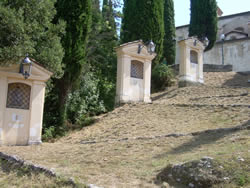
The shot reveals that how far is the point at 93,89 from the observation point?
46.2ft

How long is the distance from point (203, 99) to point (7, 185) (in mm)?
8802

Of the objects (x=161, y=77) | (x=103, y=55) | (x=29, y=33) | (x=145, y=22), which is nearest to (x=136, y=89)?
(x=161, y=77)

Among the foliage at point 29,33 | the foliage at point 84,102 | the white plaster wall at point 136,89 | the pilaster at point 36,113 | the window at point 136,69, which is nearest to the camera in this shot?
the foliage at point 29,33

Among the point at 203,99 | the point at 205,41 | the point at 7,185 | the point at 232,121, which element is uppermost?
the point at 205,41

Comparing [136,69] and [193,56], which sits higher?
[193,56]

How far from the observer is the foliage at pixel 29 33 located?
27.8 ft

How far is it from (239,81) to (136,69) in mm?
6421

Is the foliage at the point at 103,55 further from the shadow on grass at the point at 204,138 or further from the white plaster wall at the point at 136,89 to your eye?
the shadow on grass at the point at 204,138

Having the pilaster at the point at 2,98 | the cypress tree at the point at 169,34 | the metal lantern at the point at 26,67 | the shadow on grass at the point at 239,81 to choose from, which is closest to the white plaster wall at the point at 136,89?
the shadow on grass at the point at 239,81

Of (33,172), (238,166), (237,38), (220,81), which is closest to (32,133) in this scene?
(33,172)

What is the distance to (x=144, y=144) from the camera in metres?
7.61

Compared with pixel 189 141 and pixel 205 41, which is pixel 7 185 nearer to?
pixel 189 141

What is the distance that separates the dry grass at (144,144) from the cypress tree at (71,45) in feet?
5.74

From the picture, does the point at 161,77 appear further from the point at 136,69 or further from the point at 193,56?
the point at 136,69
